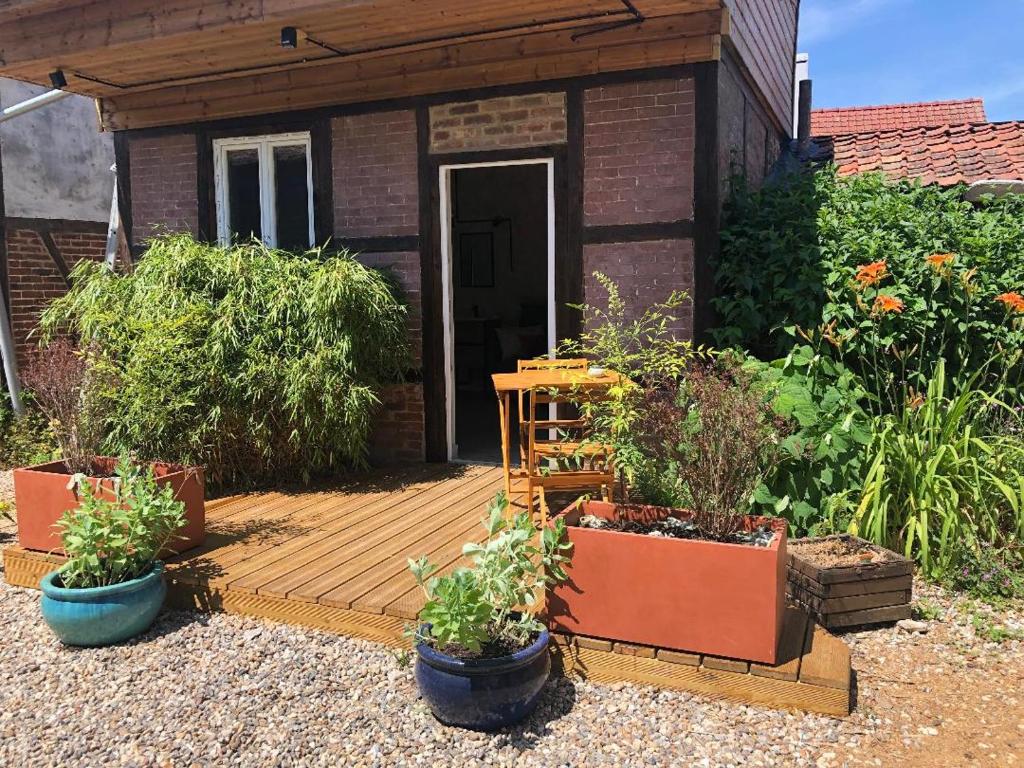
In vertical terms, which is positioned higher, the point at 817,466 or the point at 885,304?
the point at 885,304

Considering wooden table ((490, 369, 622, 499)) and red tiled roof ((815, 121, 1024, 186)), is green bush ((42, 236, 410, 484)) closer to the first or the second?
wooden table ((490, 369, 622, 499))

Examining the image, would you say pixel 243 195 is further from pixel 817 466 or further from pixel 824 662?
pixel 824 662

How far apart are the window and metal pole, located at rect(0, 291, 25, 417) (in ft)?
8.75

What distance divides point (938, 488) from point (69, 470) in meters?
4.19

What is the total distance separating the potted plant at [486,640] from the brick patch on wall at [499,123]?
3.26 m

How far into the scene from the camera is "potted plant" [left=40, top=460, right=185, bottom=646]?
3.15 m

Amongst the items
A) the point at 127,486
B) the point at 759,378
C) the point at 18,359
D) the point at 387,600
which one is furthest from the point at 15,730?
the point at 18,359

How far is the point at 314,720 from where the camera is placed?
2.65 m

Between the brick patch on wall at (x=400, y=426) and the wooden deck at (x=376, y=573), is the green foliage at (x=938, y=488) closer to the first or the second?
the wooden deck at (x=376, y=573)

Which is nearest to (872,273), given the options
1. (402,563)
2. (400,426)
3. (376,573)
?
(402,563)

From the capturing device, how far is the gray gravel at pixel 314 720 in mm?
2443

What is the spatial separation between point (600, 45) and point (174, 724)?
14.3 ft

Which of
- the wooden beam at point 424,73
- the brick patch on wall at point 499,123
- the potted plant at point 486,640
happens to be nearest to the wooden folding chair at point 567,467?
the potted plant at point 486,640

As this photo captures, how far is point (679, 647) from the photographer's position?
106 inches
